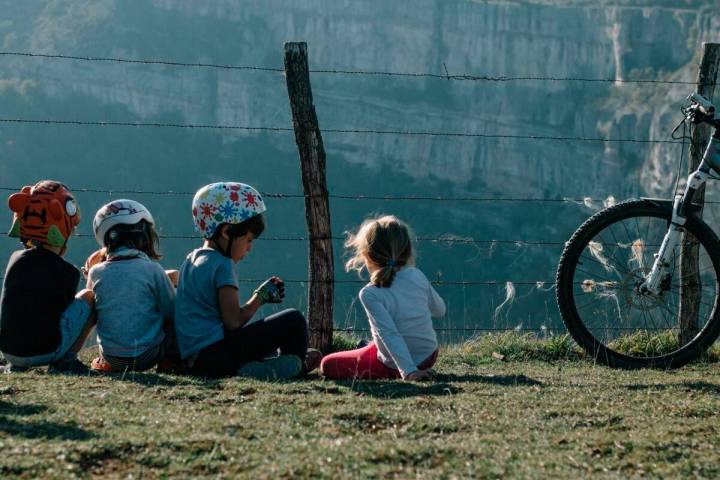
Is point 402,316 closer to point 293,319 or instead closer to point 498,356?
point 293,319

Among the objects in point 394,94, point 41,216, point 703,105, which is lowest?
point 41,216

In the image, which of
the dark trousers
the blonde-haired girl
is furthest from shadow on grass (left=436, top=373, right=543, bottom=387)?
the dark trousers

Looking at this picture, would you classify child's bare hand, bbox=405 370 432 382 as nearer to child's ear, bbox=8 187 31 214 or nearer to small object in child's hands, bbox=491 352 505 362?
small object in child's hands, bbox=491 352 505 362

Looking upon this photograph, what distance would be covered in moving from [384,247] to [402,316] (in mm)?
315

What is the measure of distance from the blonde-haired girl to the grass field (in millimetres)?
190

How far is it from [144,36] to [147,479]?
91502mm

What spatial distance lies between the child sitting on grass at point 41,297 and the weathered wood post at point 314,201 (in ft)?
4.96

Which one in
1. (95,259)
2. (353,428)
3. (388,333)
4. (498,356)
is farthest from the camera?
(498,356)

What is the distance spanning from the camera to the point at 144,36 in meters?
90.1

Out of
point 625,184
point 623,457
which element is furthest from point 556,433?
point 625,184

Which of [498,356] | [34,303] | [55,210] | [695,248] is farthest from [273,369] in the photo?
[695,248]

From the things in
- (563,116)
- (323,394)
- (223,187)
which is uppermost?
(563,116)

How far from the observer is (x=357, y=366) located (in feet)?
14.5

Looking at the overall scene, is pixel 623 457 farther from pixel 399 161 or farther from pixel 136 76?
pixel 136 76
